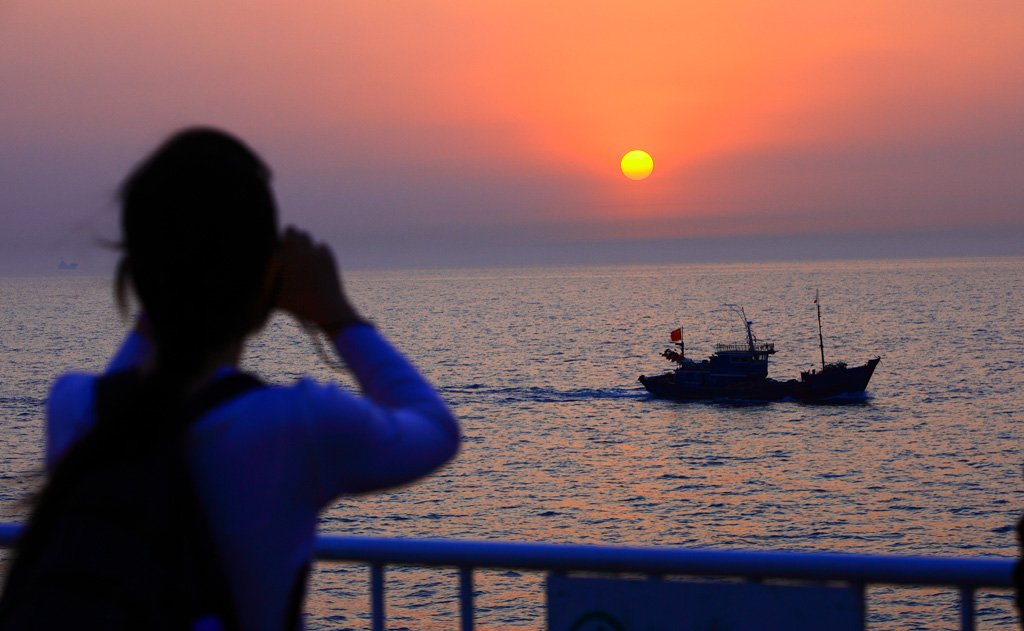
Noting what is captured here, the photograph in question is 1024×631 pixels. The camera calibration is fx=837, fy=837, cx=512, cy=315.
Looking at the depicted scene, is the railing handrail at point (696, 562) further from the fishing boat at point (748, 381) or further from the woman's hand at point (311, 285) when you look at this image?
the fishing boat at point (748, 381)

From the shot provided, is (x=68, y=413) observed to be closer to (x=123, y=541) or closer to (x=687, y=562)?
(x=123, y=541)

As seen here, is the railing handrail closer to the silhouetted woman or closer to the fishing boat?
the silhouetted woman

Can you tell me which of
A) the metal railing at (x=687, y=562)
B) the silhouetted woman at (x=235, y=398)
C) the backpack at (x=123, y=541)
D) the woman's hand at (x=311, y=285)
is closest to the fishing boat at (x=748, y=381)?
the metal railing at (x=687, y=562)

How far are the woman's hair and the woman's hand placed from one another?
0.13 meters

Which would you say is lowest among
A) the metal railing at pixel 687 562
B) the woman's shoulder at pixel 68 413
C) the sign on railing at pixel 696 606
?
the sign on railing at pixel 696 606

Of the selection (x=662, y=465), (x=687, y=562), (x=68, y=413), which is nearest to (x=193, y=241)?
(x=68, y=413)

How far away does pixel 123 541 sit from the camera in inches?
41.0

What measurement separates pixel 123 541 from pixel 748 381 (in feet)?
201

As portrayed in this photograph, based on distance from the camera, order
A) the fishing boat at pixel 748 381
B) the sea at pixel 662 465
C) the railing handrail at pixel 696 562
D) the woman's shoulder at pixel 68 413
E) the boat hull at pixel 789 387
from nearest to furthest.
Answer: the woman's shoulder at pixel 68 413
the railing handrail at pixel 696 562
the sea at pixel 662 465
the boat hull at pixel 789 387
the fishing boat at pixel 748 381

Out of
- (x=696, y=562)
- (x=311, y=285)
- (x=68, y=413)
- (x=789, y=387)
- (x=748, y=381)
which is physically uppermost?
(x=311, y=285)

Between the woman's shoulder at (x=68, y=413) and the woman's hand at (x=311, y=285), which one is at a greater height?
the woman's hand at (x=311, y=285)

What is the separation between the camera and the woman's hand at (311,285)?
1.26 meters

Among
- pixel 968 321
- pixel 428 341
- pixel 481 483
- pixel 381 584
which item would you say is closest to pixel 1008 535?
pixel 481 483

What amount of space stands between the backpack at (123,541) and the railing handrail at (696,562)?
1053 mm
